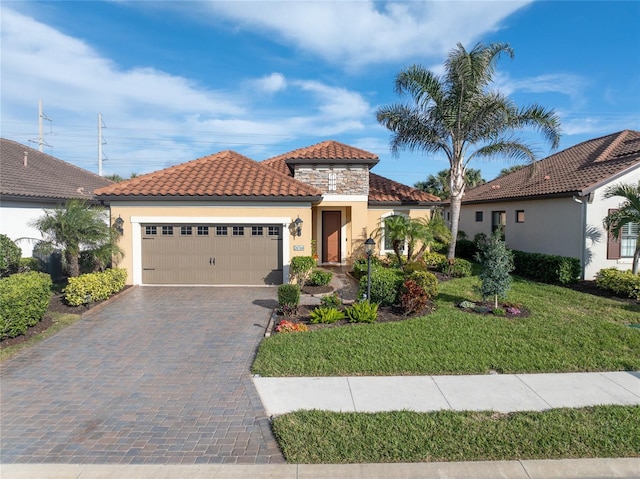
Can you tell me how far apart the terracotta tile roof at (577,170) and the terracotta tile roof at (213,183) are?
9.51 m

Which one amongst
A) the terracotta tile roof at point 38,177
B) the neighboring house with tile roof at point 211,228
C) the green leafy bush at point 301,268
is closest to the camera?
the green leafy bush at point 301,268

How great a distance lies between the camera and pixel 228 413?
4969 millimetres

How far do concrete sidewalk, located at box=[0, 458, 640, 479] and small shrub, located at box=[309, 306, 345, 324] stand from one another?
15.2 feet

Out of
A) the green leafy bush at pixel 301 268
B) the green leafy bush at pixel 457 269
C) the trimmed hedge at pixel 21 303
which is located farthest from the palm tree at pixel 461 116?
the trimmed hedge at pixel 21 303

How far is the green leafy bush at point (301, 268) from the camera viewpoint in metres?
12.4

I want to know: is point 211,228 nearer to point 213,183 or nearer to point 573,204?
point 213,183

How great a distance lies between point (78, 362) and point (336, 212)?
1253 cm

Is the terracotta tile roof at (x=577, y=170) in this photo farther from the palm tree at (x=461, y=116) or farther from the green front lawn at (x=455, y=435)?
the green front lawn at (x=455, y=435)

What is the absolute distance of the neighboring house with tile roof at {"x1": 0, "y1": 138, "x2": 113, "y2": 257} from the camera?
12.9m

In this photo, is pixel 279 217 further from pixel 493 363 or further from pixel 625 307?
pixel 625 307

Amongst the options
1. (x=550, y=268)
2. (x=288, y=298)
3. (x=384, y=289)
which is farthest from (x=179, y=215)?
(x=550, y=268)

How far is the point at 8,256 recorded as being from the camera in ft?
36.6

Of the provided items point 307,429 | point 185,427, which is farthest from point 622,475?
point 185,427

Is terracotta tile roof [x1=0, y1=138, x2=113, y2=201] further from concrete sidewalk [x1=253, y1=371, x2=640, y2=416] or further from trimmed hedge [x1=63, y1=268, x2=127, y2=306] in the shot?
concrete sidewalk [x1=253, y1=371, x2=640, y2=416]
